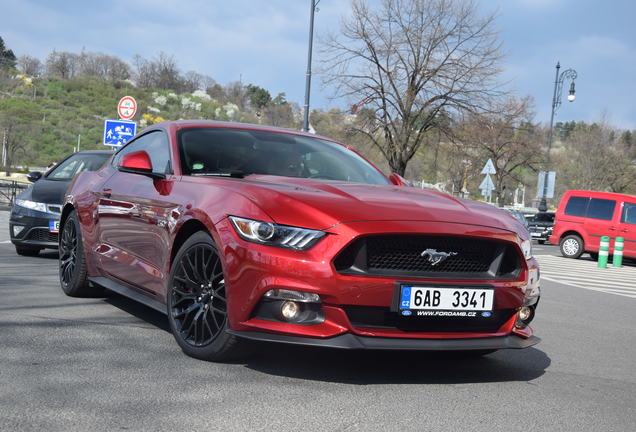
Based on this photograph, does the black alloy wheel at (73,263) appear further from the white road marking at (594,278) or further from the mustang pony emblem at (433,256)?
the white road marking at (594,278)

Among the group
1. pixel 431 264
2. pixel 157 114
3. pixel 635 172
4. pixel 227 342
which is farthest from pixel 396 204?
pixel 157 114

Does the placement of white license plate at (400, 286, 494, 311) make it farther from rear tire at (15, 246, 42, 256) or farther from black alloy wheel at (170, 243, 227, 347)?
rear tire at (15, 246, 42, 256)

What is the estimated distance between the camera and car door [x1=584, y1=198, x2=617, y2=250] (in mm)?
20766

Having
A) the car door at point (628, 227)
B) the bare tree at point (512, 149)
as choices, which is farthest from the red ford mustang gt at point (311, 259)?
the bare tree at point (512, 149)

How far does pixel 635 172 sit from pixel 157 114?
58067 mm

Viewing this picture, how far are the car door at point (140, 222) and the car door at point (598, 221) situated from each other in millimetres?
17514

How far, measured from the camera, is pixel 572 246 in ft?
71.7

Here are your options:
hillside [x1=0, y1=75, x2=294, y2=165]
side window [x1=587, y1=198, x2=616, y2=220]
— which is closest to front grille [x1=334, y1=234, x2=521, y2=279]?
side window [x1=587, y1=198, x2=616, y2=220]

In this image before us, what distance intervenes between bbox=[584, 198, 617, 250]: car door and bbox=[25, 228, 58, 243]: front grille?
1588 cm

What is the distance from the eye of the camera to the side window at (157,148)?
5.16m

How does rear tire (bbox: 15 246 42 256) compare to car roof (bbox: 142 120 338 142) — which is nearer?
car roof (bbox: 142 120 338 142)

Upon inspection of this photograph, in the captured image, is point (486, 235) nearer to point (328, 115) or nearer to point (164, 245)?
point (164, 245)

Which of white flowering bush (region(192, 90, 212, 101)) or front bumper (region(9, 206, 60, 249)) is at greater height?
white flowering bush (region(192, 90, 212, 101))

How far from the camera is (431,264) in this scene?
153 inches
